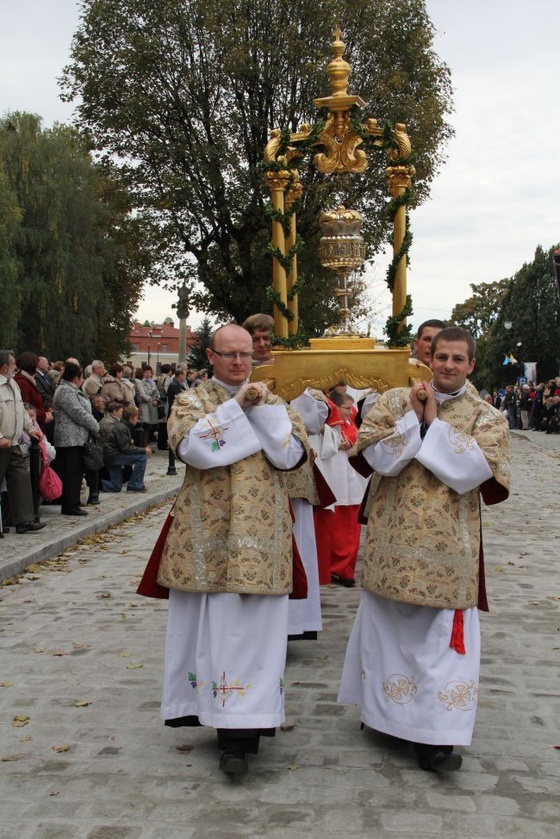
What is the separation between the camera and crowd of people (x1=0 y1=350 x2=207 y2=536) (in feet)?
35.4

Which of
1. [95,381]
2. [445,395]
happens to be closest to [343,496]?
[445,395]

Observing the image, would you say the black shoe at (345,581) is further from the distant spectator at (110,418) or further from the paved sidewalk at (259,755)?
the distant spectator at (110,418)

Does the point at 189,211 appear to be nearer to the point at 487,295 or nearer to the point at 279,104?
the point at 279,104

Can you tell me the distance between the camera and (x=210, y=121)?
27.7 m

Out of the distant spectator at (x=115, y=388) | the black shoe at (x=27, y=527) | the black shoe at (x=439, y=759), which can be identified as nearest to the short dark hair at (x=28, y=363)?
the black shoe at (x=27, y=527)

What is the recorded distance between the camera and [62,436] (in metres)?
12.7

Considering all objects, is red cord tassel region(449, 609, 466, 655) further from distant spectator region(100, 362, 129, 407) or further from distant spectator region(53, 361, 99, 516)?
distant spectator region(100, 362, 129, 407)

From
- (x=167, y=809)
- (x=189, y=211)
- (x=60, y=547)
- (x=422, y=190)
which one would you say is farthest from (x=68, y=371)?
(x=422, y=190)

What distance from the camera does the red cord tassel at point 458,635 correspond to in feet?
15.5

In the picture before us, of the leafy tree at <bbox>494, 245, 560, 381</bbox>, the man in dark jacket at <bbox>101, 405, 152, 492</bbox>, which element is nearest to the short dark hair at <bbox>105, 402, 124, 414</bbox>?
the man in dark jacket at <bbox>101, 405, 152, 492</bbox>

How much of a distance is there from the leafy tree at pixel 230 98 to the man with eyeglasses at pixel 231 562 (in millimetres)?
20947

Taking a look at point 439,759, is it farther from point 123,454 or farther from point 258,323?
point 123,454

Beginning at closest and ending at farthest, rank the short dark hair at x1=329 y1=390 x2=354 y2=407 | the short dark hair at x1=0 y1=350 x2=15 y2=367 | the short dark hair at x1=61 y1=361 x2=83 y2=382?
the short dark hair at x1=329 y1=390 x2=354 y2=407 → the short dark hair at x1=0 y1=350 x2=15 y2=367 → the short dark hair at x1=61 y1=361 x2=83 y2=382

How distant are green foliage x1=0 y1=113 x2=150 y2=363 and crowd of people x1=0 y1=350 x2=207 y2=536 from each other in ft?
66.1
